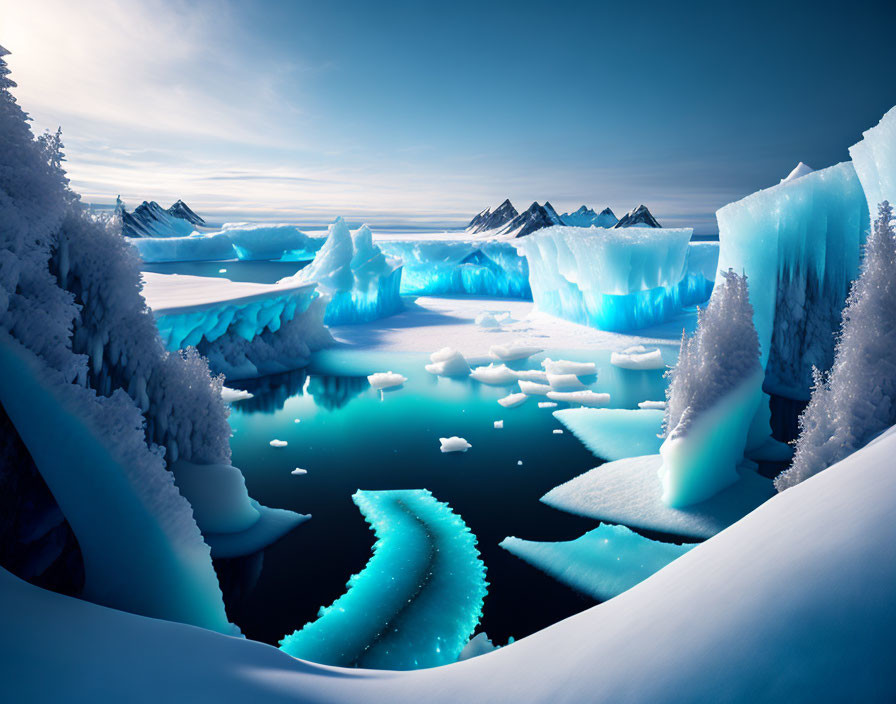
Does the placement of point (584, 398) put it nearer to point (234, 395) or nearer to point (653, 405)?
point (653, 405)

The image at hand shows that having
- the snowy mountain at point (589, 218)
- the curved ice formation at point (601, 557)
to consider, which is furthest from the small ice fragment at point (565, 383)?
the snowy mountain at point (589, 218)

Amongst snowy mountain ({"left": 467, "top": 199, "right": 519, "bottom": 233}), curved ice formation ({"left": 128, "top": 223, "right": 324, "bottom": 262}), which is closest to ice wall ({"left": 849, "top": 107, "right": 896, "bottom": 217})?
curved ice formation ({"left": 128, "top": 223, "right": 324, "bottom": 262})

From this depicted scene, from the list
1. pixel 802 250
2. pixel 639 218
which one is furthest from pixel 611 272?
pixel 639 218

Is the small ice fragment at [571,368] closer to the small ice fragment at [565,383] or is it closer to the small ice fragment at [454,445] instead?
the small ice fragment at [565,383]

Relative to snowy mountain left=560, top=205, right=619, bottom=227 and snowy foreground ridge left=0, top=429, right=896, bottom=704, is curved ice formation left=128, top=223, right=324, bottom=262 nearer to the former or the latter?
snowy mountain left=560, top=205, right=619, bottom=227

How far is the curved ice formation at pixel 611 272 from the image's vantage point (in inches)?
512

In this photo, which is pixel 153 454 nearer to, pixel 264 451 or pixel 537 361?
pixel 264 451

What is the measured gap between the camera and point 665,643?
1.32m

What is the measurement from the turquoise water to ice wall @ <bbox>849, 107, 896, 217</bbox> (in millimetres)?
3725

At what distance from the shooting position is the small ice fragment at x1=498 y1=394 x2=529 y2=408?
7934mm

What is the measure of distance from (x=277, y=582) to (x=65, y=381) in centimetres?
232

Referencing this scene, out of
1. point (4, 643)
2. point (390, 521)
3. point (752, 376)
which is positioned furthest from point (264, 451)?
point (752, 376)

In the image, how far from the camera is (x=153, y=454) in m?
2.46

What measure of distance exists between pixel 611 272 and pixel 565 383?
5298mm
